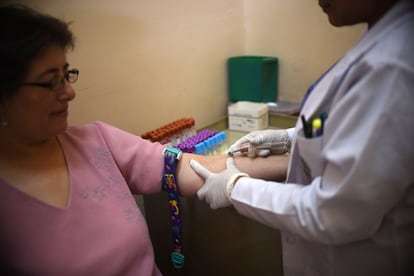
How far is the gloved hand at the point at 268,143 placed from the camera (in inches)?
48.5

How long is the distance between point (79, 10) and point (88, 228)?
85 cm

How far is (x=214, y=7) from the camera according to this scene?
1.89 meters

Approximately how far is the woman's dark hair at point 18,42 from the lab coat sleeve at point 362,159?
74cm

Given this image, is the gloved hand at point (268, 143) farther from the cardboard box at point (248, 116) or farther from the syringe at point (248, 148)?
the cardboard box at point (248, 116)

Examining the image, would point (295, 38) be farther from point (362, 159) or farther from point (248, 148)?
point (362, 159)

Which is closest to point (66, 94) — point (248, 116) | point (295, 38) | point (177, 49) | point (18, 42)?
point (18, 42)

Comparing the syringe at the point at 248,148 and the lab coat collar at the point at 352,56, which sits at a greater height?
the lab coat collar at the point at 352,56

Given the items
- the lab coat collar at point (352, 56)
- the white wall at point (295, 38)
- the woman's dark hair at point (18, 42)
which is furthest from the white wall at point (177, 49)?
the lab coat collar at point (352, 56)

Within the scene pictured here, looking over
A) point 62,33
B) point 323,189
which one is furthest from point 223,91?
point 323,189

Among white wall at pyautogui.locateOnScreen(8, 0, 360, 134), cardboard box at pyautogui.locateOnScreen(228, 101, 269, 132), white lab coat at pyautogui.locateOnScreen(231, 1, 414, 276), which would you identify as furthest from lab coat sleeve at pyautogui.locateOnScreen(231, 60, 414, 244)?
cardboard box at pyautogui.locateOnScreen(228, 101, 269, 132)

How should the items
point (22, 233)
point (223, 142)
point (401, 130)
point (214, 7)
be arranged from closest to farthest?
point (401, 130) → point (22, 233) → point (223, 142) → point (214, 7)

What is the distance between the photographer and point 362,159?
2.13 ft

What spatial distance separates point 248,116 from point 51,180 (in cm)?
124

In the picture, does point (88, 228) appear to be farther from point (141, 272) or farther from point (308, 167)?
point (308, 167)
